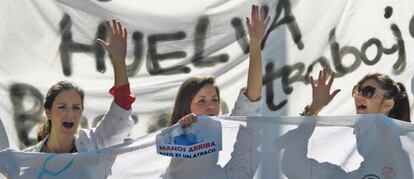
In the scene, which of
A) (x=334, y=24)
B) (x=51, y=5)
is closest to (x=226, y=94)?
(x=334, y=24)

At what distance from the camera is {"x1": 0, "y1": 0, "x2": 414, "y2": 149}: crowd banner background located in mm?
4055

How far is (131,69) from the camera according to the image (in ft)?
13.9

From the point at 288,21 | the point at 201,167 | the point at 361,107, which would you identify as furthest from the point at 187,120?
the point at 288,21

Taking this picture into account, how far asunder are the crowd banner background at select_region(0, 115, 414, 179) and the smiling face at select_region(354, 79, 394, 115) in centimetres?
30

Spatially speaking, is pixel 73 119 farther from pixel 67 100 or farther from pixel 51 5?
pixel 51 5

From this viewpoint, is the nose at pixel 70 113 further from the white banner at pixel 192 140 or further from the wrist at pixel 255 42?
the wrist at pixel 255 42

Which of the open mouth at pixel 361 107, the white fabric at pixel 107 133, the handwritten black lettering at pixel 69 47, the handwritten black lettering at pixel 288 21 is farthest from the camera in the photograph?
the handwritten black lettering at pixel 288 21

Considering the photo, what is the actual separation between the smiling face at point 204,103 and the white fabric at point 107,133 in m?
0.29

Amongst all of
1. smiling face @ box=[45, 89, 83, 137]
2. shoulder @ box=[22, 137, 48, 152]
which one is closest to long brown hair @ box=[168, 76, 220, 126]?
smiling face @ box=[45, 89, 83, 137]

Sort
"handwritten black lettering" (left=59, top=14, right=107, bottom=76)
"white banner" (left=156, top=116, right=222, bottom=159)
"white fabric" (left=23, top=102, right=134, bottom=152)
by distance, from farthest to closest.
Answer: "handwritten black lettering" (left=59, top=14, right=107, bottom=76) → "white fabric" (left=23, top=102, right=134, bottom=152) → "white banner" (left=156, top=116, right=222, bottom=159)

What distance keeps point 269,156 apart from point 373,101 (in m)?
0.60

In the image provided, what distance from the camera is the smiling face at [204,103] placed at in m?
3.56

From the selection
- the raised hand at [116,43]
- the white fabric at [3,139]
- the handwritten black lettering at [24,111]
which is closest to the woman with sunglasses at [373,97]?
the raised hand at [116,43]

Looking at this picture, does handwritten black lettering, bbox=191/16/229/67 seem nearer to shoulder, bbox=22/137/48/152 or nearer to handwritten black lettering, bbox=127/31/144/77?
handwritten black lettering, bbox=127/31/144/77
